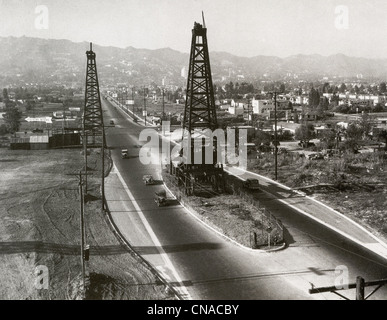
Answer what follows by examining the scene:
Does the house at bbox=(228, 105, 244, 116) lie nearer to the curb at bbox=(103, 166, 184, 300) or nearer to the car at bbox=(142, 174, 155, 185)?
the car at bbox=(142, 174, 155, 185)

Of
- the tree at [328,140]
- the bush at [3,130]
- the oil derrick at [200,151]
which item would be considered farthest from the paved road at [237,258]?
the bush at [3,130]

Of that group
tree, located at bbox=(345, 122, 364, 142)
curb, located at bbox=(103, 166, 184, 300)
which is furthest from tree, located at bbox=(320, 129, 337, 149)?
curb, located at bbox=(103, 166, 184, 300)

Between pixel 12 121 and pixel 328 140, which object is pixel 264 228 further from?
pixel 12 121

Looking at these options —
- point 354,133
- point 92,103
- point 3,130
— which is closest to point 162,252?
point 92,103

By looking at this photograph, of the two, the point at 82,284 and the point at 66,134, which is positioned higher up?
the point at 66,134

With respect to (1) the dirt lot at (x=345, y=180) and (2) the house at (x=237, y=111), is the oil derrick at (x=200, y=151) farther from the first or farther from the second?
(2) the house at (x=237, y=111)
